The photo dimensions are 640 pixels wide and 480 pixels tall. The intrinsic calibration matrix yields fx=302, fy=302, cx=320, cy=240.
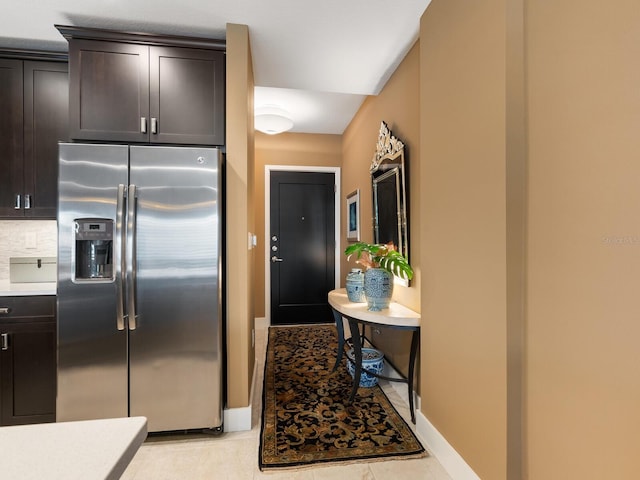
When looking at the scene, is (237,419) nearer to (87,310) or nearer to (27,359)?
(87,310)

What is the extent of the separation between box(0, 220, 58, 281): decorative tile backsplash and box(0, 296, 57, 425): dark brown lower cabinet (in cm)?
62

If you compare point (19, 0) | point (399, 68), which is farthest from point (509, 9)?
point (19, 0)

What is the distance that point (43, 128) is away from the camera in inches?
85.3

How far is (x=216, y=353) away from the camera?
6.08ft

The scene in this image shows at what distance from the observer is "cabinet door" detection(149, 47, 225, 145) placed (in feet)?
6.62

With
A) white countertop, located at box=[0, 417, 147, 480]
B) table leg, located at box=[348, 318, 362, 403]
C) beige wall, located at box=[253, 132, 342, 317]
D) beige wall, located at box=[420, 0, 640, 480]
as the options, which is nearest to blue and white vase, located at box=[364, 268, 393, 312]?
table leg, located at box=[348, 318, 362, 403]

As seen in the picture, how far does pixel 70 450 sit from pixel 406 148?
2.33m

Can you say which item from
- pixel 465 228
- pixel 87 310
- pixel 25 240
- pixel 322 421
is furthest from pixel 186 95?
pixel 322 421

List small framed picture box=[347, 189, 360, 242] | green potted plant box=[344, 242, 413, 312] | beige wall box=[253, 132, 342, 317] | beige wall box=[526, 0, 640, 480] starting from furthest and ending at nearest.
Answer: beige wall box=[253, 132, 342, 317]
small framed picture box=[347, 189, 360, 242]
green potted plant box=[344, 242, 413, 312]
beige wall box=[526, 0, 640, 480]

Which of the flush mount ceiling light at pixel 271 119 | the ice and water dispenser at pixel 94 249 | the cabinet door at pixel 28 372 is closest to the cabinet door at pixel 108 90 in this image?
the ice and water dispenser at pixel 94 249

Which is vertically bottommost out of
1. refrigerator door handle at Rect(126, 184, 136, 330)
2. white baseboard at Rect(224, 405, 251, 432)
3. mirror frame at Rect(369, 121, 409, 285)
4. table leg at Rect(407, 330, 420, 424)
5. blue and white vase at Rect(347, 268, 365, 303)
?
white baseboard at Rect(224, 405, 251, 432)

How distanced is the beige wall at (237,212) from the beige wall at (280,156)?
2.16 metres

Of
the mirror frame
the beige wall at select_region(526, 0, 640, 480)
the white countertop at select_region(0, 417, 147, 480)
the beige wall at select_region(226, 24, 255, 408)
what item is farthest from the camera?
the mirror frame

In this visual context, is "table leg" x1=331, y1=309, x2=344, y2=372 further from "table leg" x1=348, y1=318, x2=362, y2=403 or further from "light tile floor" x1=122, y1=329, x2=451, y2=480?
"light tile floor" x1=122, y1=329, x2=451, y2=480
